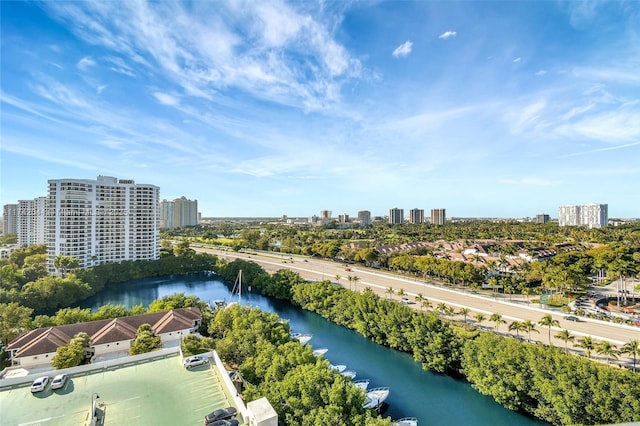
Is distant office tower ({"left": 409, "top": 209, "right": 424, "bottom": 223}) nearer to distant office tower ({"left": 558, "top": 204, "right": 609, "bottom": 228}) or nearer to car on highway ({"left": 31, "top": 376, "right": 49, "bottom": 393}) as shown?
distant office tower ({"left": 558, "top": 204, "right": 609, "bottom": 228})

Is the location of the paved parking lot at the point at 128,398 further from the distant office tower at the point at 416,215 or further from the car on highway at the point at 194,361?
the distant office tower at the point at 416,215

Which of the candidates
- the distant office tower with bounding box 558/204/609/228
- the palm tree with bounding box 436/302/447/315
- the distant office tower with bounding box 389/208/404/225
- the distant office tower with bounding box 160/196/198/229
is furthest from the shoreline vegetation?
the distant office tower with bounding box 389/208/404/225

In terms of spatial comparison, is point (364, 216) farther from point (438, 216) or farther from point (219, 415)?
point (219, 415)

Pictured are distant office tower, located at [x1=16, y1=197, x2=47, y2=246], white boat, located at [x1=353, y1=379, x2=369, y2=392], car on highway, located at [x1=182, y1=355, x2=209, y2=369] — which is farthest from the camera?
distant office tower, located at [x1=16, y1=197, x2=47, y2=246]

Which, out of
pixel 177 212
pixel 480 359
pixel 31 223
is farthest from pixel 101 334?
pixel 177 212

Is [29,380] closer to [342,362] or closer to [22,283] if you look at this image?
[342,362]

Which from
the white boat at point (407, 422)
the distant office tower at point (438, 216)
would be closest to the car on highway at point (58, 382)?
the white boat at point (407, 422)
